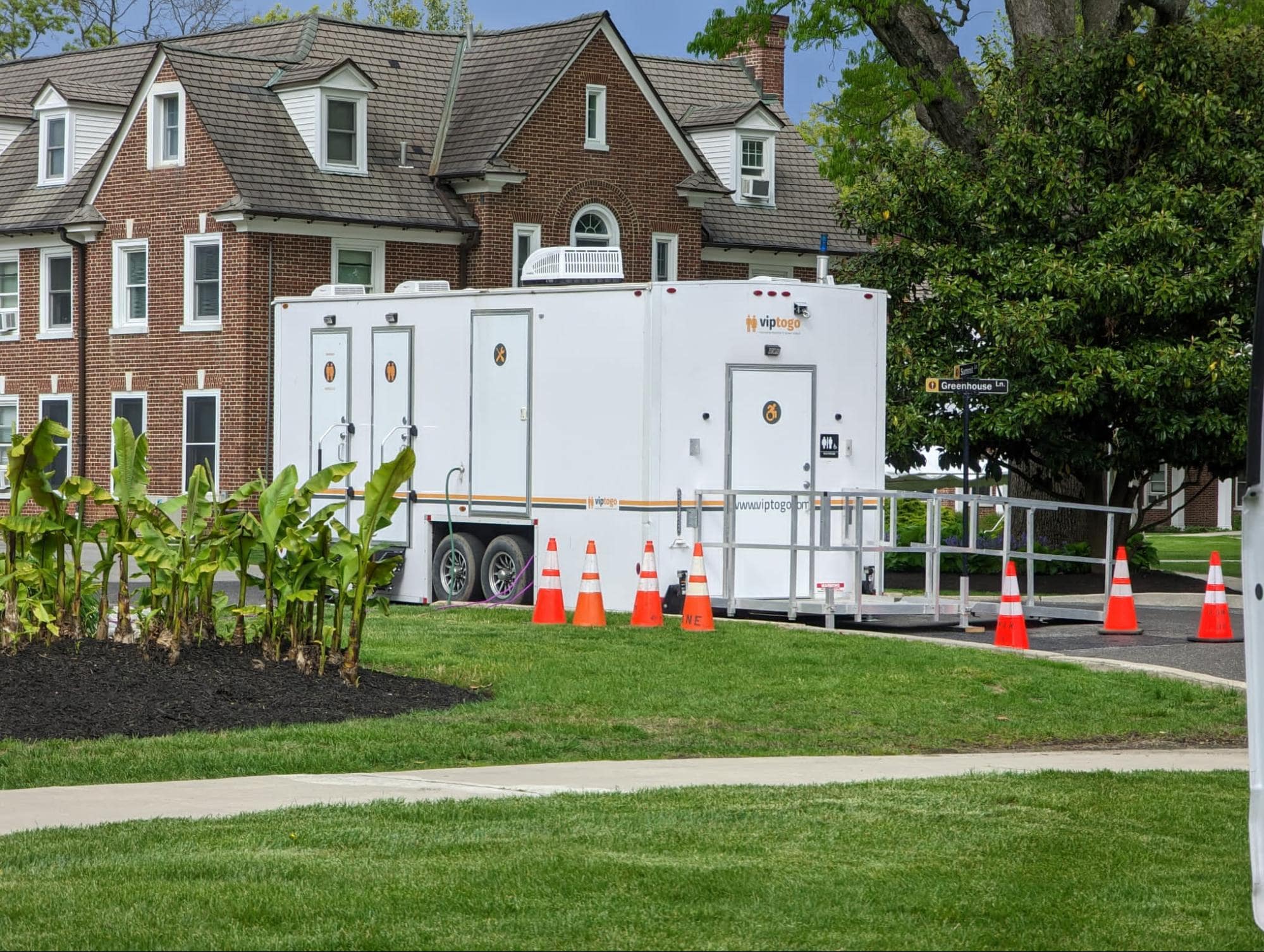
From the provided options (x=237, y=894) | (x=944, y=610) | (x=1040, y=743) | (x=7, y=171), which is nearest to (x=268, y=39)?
(x=7, y=171)

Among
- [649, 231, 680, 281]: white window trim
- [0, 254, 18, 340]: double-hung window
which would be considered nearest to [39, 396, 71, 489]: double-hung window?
[0, 254, 18, 340]: double-hung window

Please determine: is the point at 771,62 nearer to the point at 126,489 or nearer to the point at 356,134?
the point at 356,134

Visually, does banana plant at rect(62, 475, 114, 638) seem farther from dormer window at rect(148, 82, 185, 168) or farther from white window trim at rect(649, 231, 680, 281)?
white window trim at rect(649, 231, 680, 281)

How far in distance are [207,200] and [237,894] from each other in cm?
2901

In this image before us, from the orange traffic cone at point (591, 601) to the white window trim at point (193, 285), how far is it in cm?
1892

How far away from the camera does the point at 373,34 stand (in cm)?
→ 3931

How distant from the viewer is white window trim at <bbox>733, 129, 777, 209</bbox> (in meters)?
41.7

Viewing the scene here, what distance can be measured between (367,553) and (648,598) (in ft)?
16.4

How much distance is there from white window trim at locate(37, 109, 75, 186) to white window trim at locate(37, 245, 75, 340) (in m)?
1.49

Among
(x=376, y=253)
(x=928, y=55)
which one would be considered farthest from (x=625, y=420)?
(x=376, y=253)

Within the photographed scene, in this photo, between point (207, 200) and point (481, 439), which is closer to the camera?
point (481, 439)

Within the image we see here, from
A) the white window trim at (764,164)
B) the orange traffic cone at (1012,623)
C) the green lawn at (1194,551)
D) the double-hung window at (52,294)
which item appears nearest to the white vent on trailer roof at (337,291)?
the orange traffic cone at (1012,623)

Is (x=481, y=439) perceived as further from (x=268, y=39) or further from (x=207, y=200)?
(x=268, y=39)

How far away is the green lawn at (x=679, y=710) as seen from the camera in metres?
11.2
